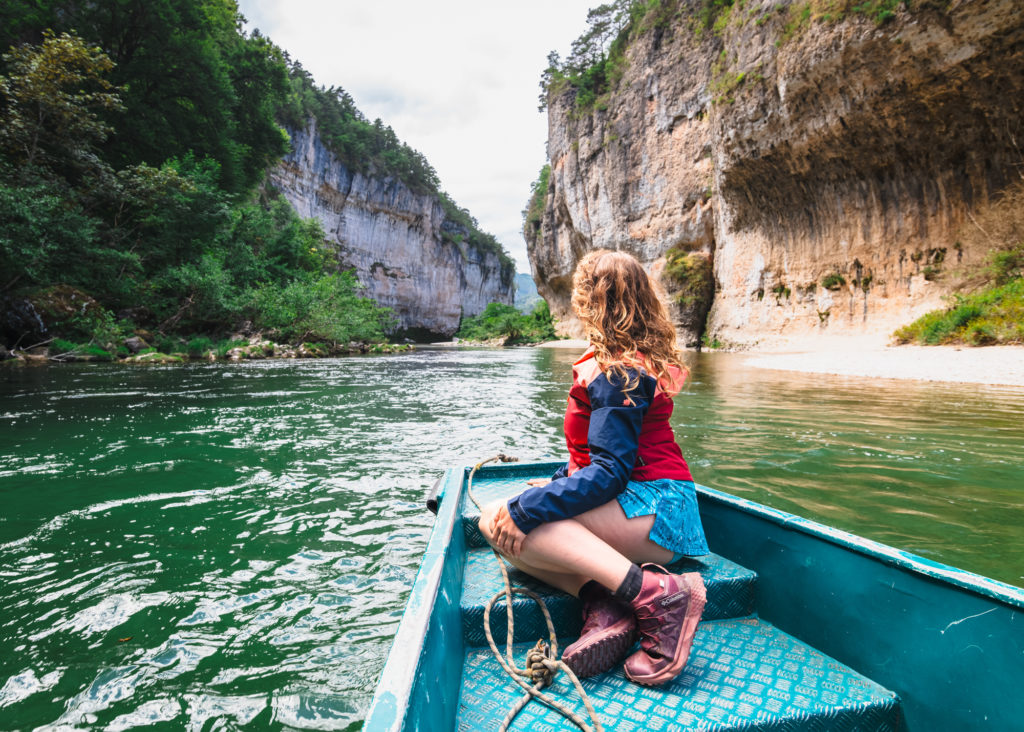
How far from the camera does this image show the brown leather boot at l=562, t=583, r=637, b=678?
Result: 4.12ft

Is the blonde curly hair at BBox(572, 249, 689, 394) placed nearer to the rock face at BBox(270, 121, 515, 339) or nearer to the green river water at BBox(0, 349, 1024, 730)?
the green river water at BBox(0, 349, 1024, 730)

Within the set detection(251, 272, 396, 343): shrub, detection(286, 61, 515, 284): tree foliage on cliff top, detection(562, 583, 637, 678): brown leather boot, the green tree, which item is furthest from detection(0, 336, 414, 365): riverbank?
detection(286, 61, 515, 284): tree foliage on cliff top

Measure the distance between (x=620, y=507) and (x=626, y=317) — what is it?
59 cm

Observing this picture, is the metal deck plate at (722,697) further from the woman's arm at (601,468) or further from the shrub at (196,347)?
the shrub at (196,347)

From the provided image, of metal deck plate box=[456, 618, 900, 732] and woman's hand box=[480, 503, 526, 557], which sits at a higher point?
woman's hand box=[480, 503, 526, 557]

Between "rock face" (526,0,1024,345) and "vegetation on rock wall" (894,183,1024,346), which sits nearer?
"vegetation on rock wall" (894,183,1024,346)

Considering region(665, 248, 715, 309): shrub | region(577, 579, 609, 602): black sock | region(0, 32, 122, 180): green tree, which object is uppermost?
region(0, 32, 122, 180): green tree

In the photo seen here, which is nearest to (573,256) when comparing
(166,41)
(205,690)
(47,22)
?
(166,41)

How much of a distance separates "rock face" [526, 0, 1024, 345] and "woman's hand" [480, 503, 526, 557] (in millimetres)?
16315

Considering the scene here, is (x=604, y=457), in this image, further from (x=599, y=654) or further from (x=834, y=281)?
(x=834, y=281)

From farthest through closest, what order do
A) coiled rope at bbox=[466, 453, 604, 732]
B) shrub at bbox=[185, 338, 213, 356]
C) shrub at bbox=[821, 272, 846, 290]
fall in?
shrub at bbox=[821, 272, 846, 290] < shrub at bbox=[185, 338, 213, 356] < coiled rope at bbox=[466, 453, 604, 732]

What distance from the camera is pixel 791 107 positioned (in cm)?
1530

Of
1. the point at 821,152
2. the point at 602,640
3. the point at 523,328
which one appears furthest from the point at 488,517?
the point at 523,328

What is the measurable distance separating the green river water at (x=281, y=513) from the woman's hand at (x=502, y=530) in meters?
0.62
